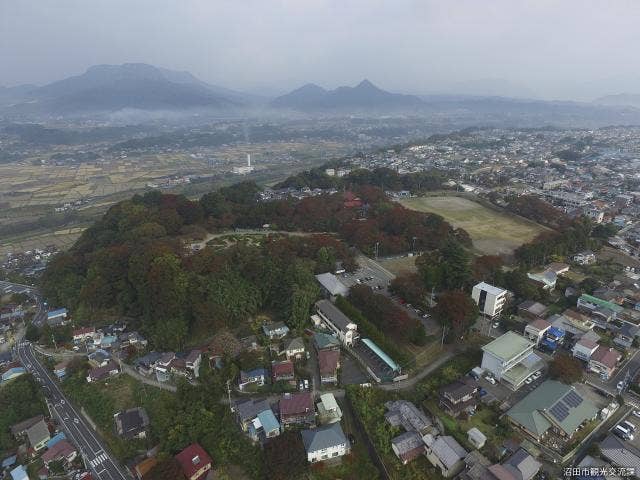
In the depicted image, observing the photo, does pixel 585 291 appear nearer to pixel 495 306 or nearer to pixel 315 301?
pixel 495 306

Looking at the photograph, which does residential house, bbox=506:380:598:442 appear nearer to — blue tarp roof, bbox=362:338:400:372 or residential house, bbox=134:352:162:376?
blue tarp roof, bbox=362:338:400:372

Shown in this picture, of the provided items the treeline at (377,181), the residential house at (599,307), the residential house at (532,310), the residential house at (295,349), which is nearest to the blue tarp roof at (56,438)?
the residential house at (295,349)

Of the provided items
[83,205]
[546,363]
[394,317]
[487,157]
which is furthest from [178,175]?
[546,363]

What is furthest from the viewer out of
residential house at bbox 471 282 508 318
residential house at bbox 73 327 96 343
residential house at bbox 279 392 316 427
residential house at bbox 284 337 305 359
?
residential house at bbox 73 327 96 343

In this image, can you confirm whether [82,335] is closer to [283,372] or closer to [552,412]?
[283,372]

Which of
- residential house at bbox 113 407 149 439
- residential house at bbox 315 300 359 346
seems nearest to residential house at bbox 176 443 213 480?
residential house at bbox 113 407 149 439

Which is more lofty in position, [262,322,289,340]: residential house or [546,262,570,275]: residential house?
[546,262,570,275]: residential house
